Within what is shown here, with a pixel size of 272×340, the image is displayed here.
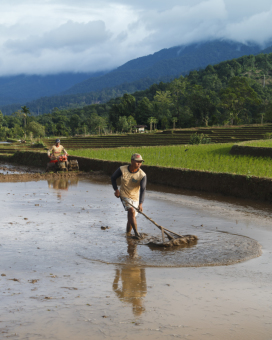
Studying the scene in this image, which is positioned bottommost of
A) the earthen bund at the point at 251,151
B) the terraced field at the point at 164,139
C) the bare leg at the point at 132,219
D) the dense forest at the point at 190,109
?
the bare leg at the point at 132,219

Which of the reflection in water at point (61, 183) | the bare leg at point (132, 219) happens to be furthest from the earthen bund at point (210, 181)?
the bare leg at point (132, 219)

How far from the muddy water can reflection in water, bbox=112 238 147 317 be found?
12 mm

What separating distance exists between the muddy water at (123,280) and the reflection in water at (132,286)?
1 cm

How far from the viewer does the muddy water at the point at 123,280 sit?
364 centimetres

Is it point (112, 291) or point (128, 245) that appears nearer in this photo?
point (112, 291)

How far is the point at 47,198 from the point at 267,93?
3620 inches

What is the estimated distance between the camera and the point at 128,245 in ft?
21.7

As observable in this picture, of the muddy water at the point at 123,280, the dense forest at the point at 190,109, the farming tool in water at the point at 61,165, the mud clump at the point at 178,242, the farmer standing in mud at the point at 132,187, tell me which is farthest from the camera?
the dense forest at the point at 190,109

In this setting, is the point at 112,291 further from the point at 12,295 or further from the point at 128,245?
the point at 128,245

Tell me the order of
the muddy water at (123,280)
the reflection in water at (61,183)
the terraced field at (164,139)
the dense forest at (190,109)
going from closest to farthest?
the muddy water at (123,280) → the reflection in water at (61,183) → the terraced field at (164,139) → the dense forest at (190,109)

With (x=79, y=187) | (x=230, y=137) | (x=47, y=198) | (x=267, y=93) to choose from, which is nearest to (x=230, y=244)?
(x=47, y=198)

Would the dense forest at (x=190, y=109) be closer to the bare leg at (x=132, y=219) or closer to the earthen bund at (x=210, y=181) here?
the earthen bund at (x=210, y=181)

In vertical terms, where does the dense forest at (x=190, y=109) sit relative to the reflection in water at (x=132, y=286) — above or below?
above

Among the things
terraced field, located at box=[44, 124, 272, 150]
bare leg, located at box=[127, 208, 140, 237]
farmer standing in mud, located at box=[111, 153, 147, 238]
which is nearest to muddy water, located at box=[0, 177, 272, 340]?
bare leg, located at box=[127, 208, 140, 237]
